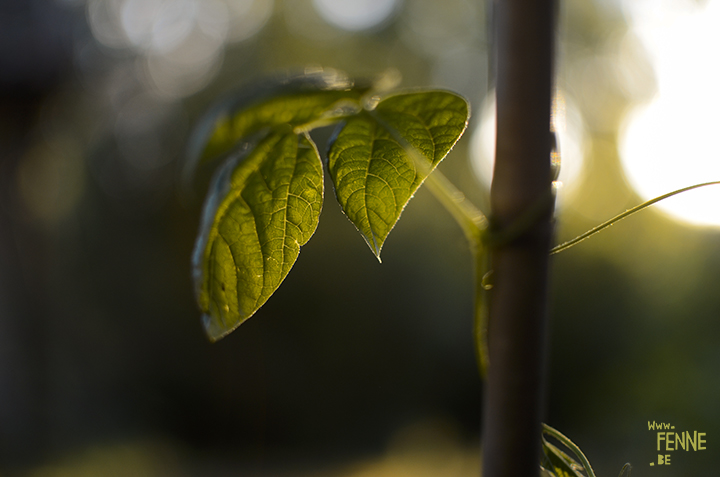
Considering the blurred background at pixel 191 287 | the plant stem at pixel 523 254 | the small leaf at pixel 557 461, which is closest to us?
the plant stem at pixel 523 254

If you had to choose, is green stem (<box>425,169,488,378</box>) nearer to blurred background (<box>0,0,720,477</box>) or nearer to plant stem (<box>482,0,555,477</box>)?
plant stem (<box>482,0,555,477</box>)

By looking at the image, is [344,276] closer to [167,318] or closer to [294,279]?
[294,279]

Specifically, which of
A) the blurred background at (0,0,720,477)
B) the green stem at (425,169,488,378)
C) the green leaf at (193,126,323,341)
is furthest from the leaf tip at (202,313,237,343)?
the blurred background at (0,0,720,477)

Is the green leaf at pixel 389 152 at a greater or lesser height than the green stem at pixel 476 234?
greater

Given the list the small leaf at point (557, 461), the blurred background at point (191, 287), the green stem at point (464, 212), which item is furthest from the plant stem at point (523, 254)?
the blurred background at point (191, 287)

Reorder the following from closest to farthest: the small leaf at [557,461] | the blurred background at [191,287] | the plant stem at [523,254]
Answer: the plant stem at [523,254], the small leaf at [557,461], the blurred background at [191,287]

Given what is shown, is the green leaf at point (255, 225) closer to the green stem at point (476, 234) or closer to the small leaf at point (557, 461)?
the green stem at point (476, 234)

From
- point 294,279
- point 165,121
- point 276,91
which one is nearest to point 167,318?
point 294,279

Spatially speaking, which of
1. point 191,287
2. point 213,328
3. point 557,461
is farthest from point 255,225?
point 191,287
